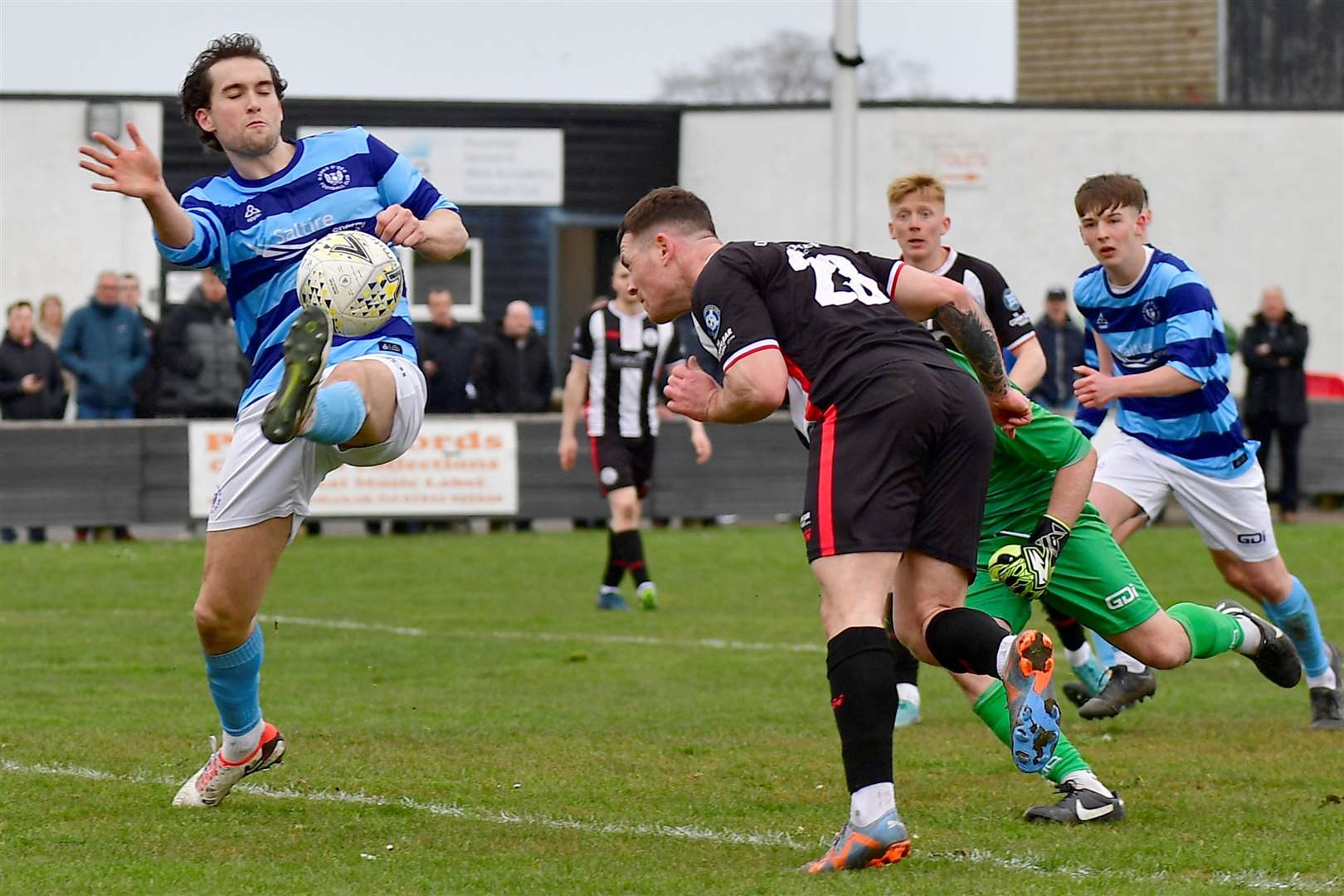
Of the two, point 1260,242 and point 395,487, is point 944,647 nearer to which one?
point 395,487

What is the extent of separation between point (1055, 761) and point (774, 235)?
21.5 metres

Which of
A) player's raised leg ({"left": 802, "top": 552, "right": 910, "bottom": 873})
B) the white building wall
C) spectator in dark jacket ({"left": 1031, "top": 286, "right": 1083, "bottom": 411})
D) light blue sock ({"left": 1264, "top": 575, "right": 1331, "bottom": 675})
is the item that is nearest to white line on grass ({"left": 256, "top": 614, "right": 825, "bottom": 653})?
light blue sock ({"left": 1264, "top": 575, "right": 1331, "bottom": 675})

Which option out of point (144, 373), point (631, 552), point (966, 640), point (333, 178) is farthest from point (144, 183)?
point (144, 373)

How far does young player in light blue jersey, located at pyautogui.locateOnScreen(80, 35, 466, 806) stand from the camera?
6.04 meters

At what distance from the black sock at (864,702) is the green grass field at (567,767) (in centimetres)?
29

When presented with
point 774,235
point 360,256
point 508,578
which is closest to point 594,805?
point 360,256

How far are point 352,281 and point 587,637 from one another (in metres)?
5.99

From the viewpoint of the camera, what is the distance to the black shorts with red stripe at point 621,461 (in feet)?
43.8

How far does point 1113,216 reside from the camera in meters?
7.88

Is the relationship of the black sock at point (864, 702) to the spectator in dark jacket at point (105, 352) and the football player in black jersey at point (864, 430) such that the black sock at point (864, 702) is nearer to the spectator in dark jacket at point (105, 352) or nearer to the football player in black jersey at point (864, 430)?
the football player in black jersey at point (864, 430)

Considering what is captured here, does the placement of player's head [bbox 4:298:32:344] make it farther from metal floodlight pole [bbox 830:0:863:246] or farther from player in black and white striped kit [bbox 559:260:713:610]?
metal floodlight pole [bbox 830:0:863:246]

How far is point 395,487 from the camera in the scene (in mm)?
17891

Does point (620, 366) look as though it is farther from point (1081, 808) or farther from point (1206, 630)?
point (1081, 808)

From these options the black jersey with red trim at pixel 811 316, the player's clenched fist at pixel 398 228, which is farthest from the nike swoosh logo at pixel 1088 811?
the player's clenched fist at pixel 398 228
